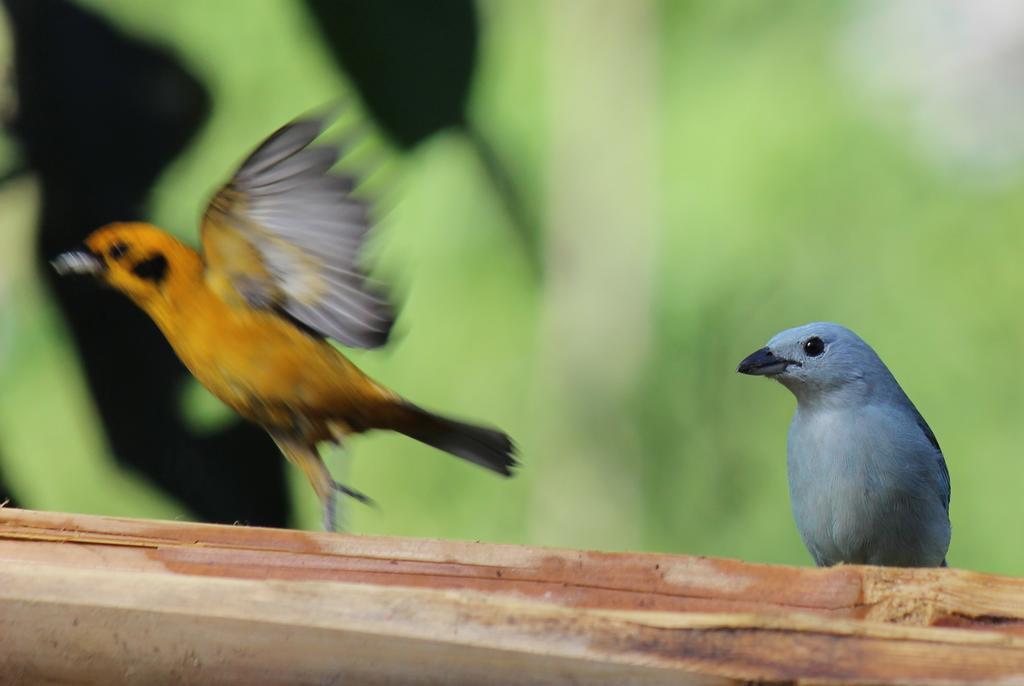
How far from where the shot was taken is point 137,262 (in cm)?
82

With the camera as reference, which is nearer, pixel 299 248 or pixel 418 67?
pixel 299 248

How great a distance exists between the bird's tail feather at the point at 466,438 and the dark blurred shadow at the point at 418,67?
1.71 ft

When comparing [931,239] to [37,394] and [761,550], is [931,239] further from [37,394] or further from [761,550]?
[37,394]

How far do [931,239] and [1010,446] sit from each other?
22 centimetres

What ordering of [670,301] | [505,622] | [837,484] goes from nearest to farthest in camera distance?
[505,622], [837,484], [670,301]

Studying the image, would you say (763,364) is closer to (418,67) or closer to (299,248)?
(299,248)

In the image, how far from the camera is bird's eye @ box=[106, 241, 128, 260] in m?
0.83

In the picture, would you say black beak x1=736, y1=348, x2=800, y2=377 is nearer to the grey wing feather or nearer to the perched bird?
the perched bird

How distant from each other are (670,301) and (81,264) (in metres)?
0.64

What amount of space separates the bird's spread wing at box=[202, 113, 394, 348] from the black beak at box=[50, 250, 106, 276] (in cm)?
7

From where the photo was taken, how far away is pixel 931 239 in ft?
4.05

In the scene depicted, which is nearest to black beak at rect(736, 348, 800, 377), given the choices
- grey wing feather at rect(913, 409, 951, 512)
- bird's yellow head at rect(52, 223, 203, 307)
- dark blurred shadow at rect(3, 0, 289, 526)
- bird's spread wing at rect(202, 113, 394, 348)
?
grey wing feather at rect(913, 409, 951, 512)

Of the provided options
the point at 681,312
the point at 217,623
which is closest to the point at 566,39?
the point at 681,312

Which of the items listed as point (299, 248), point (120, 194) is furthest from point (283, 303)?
point (120, 194)
